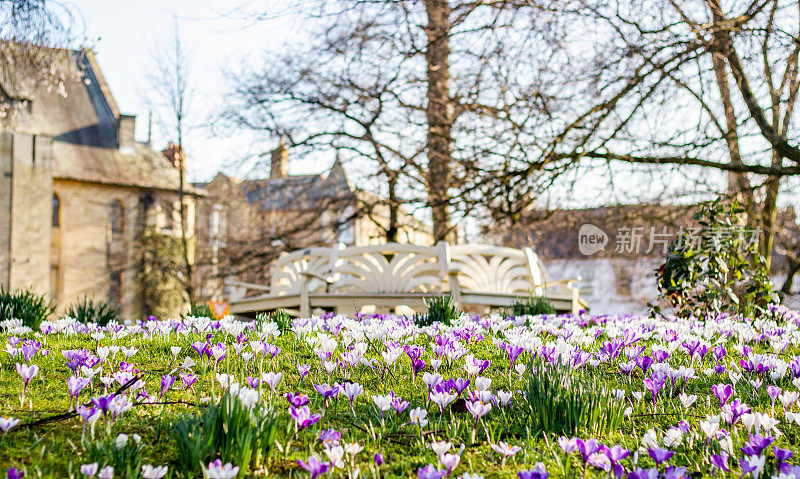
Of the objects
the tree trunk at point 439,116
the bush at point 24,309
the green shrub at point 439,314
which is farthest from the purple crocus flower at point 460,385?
the tree trunk at point 439,116

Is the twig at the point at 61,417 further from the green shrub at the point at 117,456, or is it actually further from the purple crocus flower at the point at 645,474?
the purple crocus flower at the point at 645,474

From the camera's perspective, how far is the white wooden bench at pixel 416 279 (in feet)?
27.4

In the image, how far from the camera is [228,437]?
1.81 m

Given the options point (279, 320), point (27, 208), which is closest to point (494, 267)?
point (279, 320)

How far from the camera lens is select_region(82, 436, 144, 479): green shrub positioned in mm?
1816

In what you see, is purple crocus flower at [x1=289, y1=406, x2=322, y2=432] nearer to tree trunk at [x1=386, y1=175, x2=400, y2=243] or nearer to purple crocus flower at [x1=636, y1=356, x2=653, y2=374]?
purple crocus flower at [x1=636, y1=356, x2=653, y2=374]

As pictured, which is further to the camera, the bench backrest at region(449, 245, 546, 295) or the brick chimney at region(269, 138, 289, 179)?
the brick chimney at region(269, 138, 289, 179)

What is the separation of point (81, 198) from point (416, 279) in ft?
111

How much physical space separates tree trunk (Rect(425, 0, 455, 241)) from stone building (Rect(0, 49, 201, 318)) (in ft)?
75.1

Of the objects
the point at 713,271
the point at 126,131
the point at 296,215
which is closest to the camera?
the point at 713,271

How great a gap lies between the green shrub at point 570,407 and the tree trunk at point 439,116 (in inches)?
341

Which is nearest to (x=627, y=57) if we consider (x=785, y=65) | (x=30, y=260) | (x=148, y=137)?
(x=785, y=65)

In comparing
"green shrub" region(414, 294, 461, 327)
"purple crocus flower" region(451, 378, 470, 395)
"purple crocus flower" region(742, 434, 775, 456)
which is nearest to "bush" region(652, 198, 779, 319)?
"green shrub" region(414, 294, 461, 327)

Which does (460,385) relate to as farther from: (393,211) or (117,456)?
(393,211)
